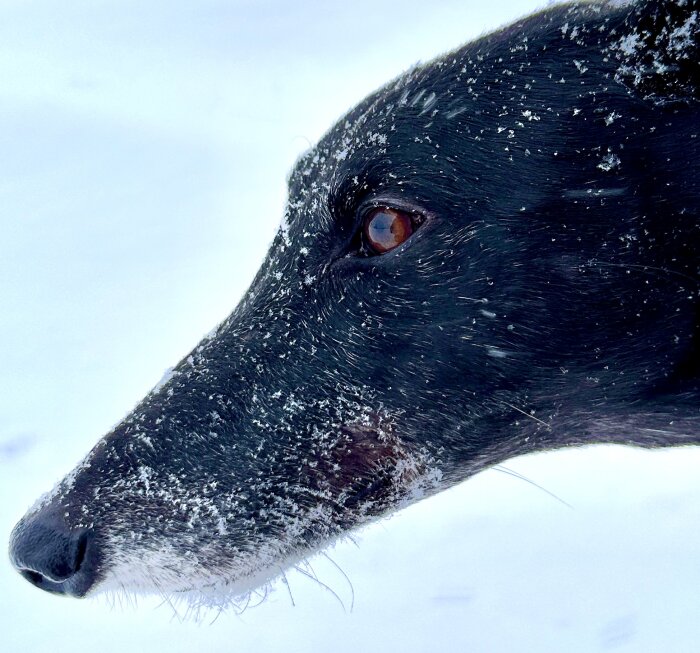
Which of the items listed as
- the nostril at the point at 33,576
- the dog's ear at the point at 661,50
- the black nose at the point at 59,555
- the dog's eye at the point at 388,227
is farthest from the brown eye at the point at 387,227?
the nostril at the point at 33,576

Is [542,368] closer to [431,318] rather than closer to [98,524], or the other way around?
[431,318]

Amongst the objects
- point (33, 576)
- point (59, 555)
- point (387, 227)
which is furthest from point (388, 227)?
point (33, 576)

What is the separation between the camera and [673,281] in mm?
2395

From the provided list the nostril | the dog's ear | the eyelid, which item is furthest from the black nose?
the dog's ear

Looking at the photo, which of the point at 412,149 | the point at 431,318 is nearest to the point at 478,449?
the point at 431,318

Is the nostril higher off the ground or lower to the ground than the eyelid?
lower

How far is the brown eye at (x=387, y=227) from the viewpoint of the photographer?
95.0 inches

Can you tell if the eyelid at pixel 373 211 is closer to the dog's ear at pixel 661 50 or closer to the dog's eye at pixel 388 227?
the dog's eye at pixel 388 227

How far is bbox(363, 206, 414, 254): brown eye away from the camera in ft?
7.91

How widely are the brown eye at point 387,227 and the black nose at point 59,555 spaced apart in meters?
1.44

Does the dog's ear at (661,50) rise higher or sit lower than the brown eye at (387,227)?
higher

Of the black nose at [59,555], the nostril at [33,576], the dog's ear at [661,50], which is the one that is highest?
the dog's ear at [661,50]

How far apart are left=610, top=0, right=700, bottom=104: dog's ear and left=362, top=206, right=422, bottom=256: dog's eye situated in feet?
2.68

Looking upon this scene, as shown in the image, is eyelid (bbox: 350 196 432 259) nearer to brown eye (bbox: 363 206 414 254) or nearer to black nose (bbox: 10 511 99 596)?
brown eye (bbox: 363 206 414 254)
